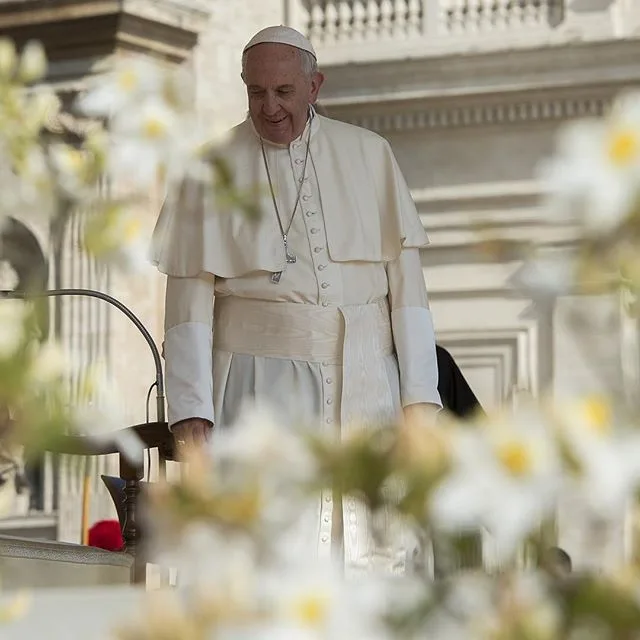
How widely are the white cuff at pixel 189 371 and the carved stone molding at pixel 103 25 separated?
213 inches

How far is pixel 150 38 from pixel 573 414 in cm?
829

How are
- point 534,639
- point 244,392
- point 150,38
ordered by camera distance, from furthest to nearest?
point 150,38
point 244,392
point 534,639

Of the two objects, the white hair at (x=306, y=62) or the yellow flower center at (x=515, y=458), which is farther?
the white hair at (x=306, y=62)

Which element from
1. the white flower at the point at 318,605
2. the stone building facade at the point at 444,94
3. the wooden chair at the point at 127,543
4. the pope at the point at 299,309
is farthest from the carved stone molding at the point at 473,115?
the white flower at the point at 318,605

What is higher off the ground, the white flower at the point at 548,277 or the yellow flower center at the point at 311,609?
the white flower at the point at 548,277

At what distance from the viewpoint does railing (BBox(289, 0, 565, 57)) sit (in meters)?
9.17

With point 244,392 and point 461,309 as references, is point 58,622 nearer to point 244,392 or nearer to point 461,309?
point 244,392

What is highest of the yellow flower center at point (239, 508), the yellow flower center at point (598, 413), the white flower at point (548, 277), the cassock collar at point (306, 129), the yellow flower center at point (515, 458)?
the cassock collar at point (306, 129)

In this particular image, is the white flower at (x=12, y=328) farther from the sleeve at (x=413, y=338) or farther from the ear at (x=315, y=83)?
the sleeve at (x=413, y=338)

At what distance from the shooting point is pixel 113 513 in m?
8.50

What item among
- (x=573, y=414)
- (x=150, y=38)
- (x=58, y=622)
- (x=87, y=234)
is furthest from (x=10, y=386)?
(x=150, y=38)

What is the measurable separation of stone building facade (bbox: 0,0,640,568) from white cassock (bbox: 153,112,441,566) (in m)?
4.97

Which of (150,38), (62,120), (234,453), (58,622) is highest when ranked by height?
(150,38)

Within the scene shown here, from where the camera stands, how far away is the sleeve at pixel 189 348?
3.42m
